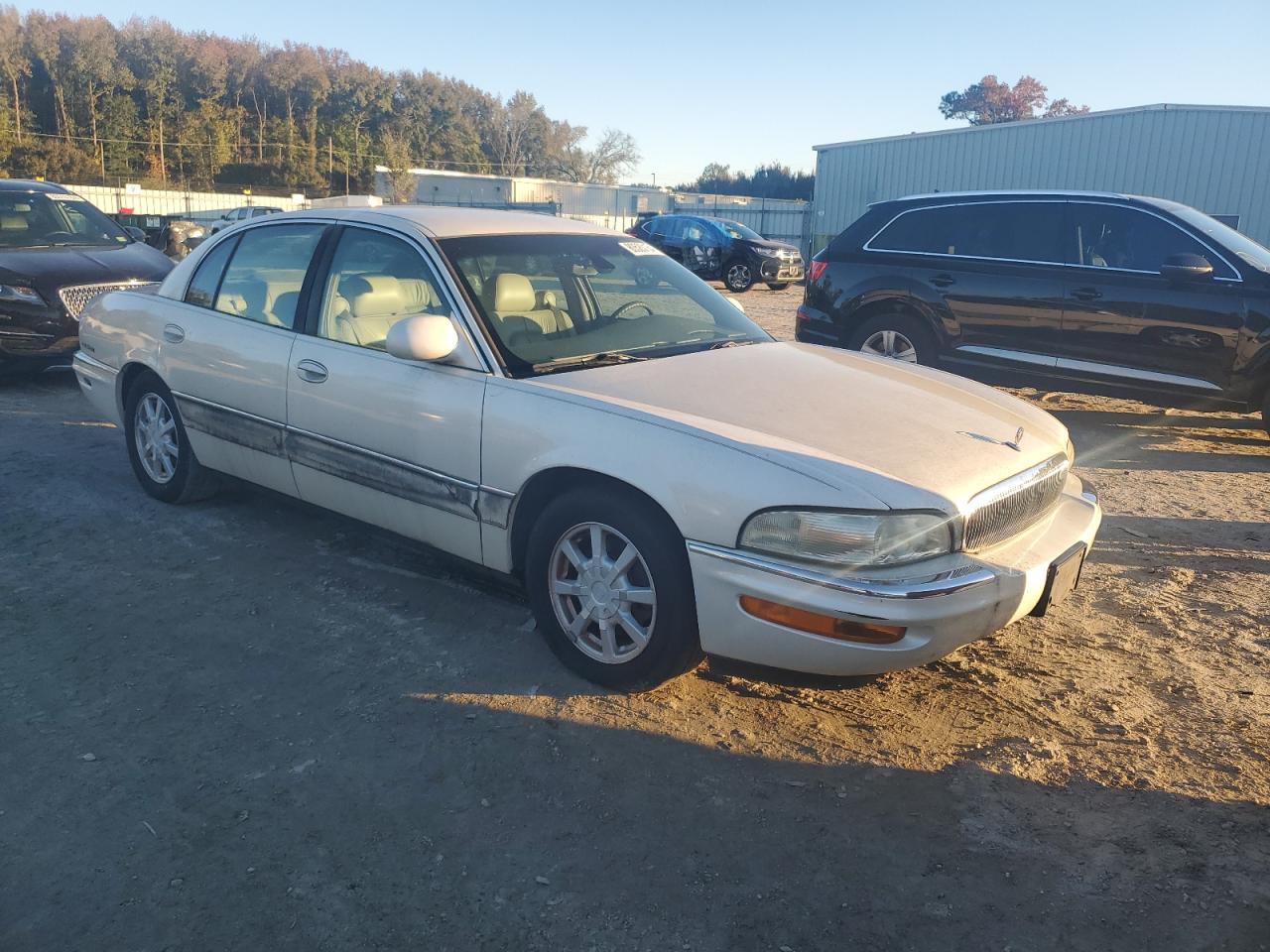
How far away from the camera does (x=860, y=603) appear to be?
2.86m

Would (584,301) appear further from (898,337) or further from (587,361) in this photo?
(898,337)

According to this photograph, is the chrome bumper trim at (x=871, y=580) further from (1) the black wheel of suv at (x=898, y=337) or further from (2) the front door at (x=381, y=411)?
(1) the black wheel of suv at (x=898, y=337)

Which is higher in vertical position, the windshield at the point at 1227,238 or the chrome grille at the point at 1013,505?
the windshield at the point at 1227,238

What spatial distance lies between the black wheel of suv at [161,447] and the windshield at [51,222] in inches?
184

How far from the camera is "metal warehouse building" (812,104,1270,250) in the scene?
72.5 ft

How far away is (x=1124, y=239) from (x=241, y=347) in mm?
6274

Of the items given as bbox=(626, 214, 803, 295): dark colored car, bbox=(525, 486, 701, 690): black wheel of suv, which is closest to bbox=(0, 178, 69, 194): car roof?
bbox=(525, 486, 701, 690): black wheel of suv

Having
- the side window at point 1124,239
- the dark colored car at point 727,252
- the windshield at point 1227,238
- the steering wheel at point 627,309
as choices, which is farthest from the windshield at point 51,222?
the dark colored car at point 727,252

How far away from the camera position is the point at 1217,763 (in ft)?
10.0

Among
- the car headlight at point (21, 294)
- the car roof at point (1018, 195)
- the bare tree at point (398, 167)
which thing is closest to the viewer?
the car roof at point (1018, 195)

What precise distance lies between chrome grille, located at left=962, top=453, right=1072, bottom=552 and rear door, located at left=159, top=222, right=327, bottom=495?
2888 millimetres

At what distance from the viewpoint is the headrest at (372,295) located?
13.6 feet

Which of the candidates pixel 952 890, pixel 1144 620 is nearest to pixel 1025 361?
pixel 1144 620

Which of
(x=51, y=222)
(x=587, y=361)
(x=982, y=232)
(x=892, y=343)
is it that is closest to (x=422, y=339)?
(x=587, y=361)
